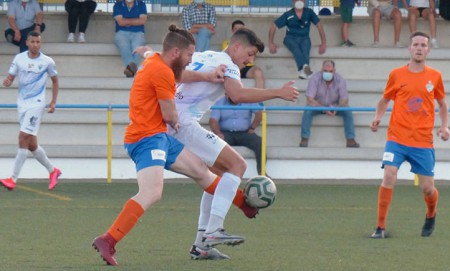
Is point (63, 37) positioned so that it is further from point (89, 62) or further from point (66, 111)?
point (66, 111)

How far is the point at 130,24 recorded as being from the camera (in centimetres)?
1977

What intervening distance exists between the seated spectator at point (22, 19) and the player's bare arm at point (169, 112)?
1163cm

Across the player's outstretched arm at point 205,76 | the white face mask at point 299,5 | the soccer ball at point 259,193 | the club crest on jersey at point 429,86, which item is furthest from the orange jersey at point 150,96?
the white face mask at point 299,5

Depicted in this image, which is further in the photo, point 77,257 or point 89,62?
point 89,62

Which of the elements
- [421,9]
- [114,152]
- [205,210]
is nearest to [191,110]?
[205,210]

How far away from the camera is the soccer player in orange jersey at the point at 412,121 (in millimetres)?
10336

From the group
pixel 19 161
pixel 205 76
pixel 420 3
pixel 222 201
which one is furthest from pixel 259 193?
pixel 420 3

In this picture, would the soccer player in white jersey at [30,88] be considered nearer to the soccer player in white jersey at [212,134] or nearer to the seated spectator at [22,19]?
the seated spectator at [22,19]

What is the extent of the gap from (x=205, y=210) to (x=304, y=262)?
936mm

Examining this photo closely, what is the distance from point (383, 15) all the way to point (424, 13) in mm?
726

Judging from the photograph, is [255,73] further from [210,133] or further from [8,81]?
[210,133]

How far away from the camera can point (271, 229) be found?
1103cm

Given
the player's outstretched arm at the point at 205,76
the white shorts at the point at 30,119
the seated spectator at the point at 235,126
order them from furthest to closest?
1. the seated spectator at the point at 235,126
2. the white shorts at the point at 30,119
3. the player's outstretched arm at the point at 205,76

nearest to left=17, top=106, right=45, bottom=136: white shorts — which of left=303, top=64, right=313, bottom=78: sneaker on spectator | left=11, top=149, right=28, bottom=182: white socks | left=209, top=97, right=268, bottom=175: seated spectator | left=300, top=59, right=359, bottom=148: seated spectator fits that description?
left=11, top=149, right=28, bottom=182: white socks
